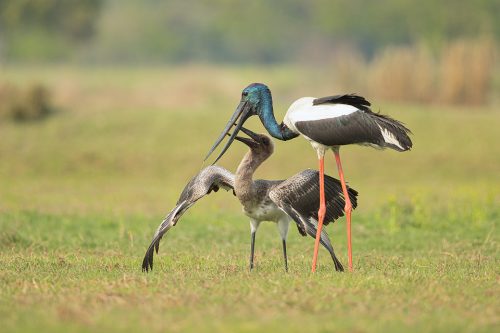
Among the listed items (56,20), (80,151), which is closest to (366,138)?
(80,151)

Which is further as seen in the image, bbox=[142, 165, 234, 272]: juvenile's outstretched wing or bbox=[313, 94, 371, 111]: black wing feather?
bbox=[313, 94, 371, 111]: black wing feather

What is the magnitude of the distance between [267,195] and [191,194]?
0.72m

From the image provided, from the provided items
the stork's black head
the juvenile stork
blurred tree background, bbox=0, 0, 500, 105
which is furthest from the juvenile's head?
blurred tree background, bbox=0, 0, 500, 105

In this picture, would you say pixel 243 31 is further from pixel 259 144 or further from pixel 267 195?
pixel 267 195

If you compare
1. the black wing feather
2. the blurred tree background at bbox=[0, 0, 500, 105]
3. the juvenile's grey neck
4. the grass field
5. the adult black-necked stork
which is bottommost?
the grass field

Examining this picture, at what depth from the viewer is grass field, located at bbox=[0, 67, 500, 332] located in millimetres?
6395

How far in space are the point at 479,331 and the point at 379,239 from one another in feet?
21.2

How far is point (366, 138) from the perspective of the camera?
8.82 m

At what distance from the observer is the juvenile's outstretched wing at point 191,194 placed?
8.67 metres

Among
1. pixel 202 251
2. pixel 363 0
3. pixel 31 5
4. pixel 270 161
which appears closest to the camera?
pixel 202 251

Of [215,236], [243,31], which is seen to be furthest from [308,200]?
[243,31]

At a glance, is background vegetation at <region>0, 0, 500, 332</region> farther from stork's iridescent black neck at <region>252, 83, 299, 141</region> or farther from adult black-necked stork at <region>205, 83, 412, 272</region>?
stork's iridescent black neck at <region>252, 83, 299, 141</region>

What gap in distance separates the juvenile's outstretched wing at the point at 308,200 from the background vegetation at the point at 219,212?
1.40ft

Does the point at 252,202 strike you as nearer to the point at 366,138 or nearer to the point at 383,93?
the point at 366,138
